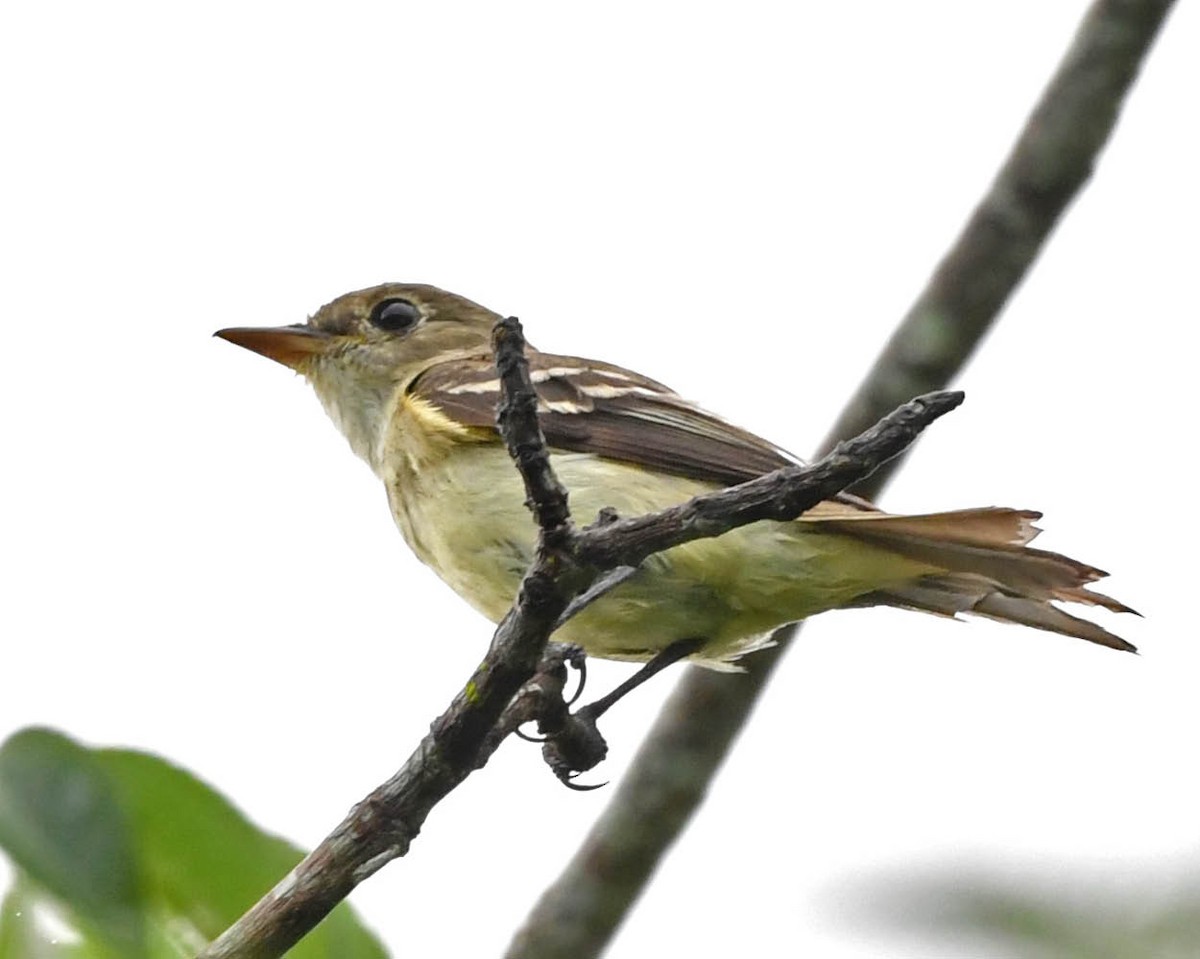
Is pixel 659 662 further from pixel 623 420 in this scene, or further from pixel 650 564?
pixel 623 420

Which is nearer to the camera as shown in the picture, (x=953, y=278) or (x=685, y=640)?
(x=685, y=640)

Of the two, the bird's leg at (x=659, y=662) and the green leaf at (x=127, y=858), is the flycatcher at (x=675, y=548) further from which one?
the green leaf at (x=127, y=858)

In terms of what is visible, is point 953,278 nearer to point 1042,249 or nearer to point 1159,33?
point 1042,249

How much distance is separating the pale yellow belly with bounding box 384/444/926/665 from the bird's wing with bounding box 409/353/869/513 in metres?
0.07

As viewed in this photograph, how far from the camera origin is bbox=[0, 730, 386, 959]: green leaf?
2.28 metres

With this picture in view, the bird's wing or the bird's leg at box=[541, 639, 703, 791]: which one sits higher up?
the bird's wing

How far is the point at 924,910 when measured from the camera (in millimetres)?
1148

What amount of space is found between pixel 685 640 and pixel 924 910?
11.8ft

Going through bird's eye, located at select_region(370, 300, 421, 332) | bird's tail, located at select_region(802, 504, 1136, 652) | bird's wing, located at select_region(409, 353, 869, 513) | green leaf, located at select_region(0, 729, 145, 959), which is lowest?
green leaf, located at select_region(0, 729, 145, 959)

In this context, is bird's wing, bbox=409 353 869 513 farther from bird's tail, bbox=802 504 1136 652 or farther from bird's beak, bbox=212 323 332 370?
bird's beak, bbox=212 323 332 370

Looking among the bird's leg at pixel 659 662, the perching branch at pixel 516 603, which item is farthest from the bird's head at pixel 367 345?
the perching branch at pixel 516 603

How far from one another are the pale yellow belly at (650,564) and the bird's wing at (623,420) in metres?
0.07

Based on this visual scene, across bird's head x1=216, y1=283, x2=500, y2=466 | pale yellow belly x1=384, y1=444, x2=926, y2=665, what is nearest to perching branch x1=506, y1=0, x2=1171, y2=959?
pale yellow belly x1=384, y1=444, x2=926, y2=665

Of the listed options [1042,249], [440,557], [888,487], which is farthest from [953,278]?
[440,557]
